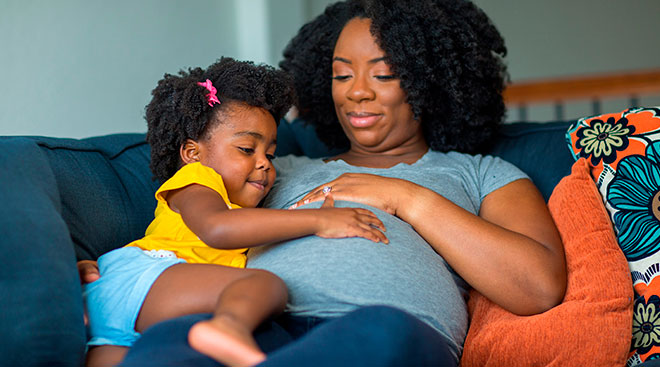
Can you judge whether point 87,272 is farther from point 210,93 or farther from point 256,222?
point 210,93

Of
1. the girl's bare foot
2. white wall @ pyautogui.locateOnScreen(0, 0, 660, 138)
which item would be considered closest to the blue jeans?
the girl's bare foot

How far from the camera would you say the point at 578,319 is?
1.41m

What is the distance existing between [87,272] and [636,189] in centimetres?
135

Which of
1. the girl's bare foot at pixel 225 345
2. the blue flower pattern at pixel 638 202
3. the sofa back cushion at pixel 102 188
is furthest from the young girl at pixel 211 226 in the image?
the blue flower pattern at pixel 638 202

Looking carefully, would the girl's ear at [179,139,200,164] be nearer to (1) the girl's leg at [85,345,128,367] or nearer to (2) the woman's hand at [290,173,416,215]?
(2) the woman's hand at [290,173,416,215]

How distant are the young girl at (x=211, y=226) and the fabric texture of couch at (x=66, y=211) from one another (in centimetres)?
11

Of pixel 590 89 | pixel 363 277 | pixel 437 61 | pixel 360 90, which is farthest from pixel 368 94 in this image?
pixel 590 89

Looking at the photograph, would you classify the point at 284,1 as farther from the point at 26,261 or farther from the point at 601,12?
the point at 26,261

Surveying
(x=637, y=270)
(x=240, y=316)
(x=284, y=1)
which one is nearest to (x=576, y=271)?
(x=637, y=270)

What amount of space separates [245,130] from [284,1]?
7.90 ft

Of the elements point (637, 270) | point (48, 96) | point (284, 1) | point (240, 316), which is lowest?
point (637, 270)

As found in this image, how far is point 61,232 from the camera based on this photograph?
4.18 feet

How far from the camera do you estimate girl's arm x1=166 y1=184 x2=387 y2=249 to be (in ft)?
4.38

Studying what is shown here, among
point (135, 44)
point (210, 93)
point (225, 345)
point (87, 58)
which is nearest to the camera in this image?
point (225, 345)
